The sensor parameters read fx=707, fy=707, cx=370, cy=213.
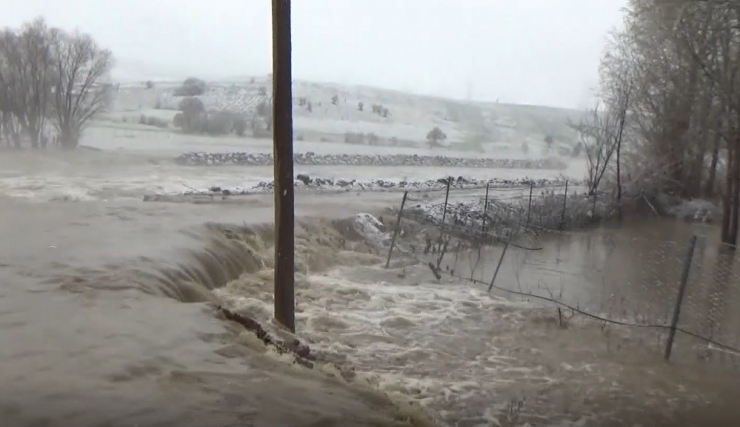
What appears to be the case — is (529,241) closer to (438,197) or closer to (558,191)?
(438,197)

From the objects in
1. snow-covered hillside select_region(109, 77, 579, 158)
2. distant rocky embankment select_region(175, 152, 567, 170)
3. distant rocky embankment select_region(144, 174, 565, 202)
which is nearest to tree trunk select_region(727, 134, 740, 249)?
distant rocky embankment select_region(144, 174, 565, 202)

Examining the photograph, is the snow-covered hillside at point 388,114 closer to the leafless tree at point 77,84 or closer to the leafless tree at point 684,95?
the leafless tree at point 77,84

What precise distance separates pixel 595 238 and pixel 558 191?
8.02 meters

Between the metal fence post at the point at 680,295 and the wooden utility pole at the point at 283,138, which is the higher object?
the wooden utility pole at the point at 283,138

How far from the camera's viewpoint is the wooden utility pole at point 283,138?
6.86 m

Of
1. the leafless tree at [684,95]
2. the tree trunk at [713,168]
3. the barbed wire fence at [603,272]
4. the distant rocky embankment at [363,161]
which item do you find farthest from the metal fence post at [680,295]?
the distant rocky embankment at [363,161]

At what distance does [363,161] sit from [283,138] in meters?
20.2

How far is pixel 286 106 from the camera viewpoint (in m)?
7.00

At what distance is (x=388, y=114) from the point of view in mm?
29172

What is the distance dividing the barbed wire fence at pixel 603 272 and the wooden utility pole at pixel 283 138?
4227 millimetres

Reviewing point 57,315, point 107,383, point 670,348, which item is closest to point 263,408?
point 107,383

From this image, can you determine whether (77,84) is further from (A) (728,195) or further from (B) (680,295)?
(A) (728,195)

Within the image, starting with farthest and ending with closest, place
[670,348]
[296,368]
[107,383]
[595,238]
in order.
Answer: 1. [595,238]
2. [670,348]
3. [296,368]
4. [107,383]

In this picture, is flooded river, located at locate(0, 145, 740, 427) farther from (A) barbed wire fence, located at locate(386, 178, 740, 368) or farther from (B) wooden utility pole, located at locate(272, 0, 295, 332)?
(B) wooden utility pole, located at locate(272, 0, 295, 332)
